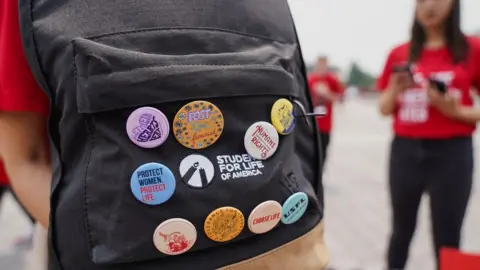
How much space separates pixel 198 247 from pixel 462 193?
100 centimetres

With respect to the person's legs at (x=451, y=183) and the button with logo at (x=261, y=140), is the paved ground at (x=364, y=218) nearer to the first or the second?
the person's legs at (x=451, y=183)

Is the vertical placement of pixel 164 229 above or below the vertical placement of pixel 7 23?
below

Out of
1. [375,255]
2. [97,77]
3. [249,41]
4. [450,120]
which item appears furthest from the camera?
[375,255]

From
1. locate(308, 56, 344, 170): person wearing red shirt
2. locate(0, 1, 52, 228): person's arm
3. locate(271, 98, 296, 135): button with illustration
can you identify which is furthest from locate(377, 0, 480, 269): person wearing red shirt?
locate(308, 56, 344, 170): person wearing red shirt

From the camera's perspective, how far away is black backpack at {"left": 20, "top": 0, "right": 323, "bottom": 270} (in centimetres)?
50

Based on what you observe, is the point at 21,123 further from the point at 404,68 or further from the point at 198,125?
the point at 404,68

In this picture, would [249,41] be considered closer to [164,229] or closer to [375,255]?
[164,229]

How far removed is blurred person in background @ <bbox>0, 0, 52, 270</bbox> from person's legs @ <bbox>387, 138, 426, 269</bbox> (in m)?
1.06

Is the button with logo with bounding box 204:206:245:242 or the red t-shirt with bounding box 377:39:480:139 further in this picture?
the red t-shirt with bounding box 377:39:480:139

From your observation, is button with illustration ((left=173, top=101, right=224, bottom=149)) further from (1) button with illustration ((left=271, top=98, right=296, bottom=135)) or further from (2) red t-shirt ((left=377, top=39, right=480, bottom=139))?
(2) red t-shirt ((left=377, top=39, right=480, bottom=139))

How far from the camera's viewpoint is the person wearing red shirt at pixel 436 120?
1275 mm

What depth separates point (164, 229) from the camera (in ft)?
1.67

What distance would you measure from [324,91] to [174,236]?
244 centimetres

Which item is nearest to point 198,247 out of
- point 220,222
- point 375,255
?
point 220,222
